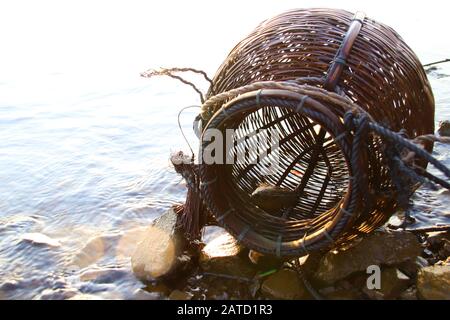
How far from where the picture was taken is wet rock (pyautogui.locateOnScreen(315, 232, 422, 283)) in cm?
271

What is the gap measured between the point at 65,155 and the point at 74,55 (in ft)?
16.1

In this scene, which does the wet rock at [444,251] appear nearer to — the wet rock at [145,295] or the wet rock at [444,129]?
the wet rock at [145,295]

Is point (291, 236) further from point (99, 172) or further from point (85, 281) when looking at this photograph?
point (99, 172)

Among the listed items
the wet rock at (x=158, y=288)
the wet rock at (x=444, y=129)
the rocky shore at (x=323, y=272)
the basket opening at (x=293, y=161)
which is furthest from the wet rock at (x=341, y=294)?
the wet rock at (x=444, y=129)

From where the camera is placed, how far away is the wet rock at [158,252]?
2936mm

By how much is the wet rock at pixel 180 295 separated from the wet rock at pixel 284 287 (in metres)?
0.44

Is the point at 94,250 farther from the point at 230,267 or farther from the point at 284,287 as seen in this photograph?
the point at 284,287

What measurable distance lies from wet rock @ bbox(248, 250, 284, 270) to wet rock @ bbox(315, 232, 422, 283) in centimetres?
27

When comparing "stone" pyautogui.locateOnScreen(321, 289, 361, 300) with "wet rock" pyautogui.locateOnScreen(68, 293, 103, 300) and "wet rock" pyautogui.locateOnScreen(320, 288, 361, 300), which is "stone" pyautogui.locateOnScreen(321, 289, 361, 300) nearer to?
"wet rock" pyautogui.locateOnScreen(320, 288, 361, 300)

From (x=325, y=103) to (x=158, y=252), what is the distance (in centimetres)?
144

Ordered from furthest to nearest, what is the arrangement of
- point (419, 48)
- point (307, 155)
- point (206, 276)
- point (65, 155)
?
point (419, 48), point (65, 155), point (307, 155), point (206, 276)
